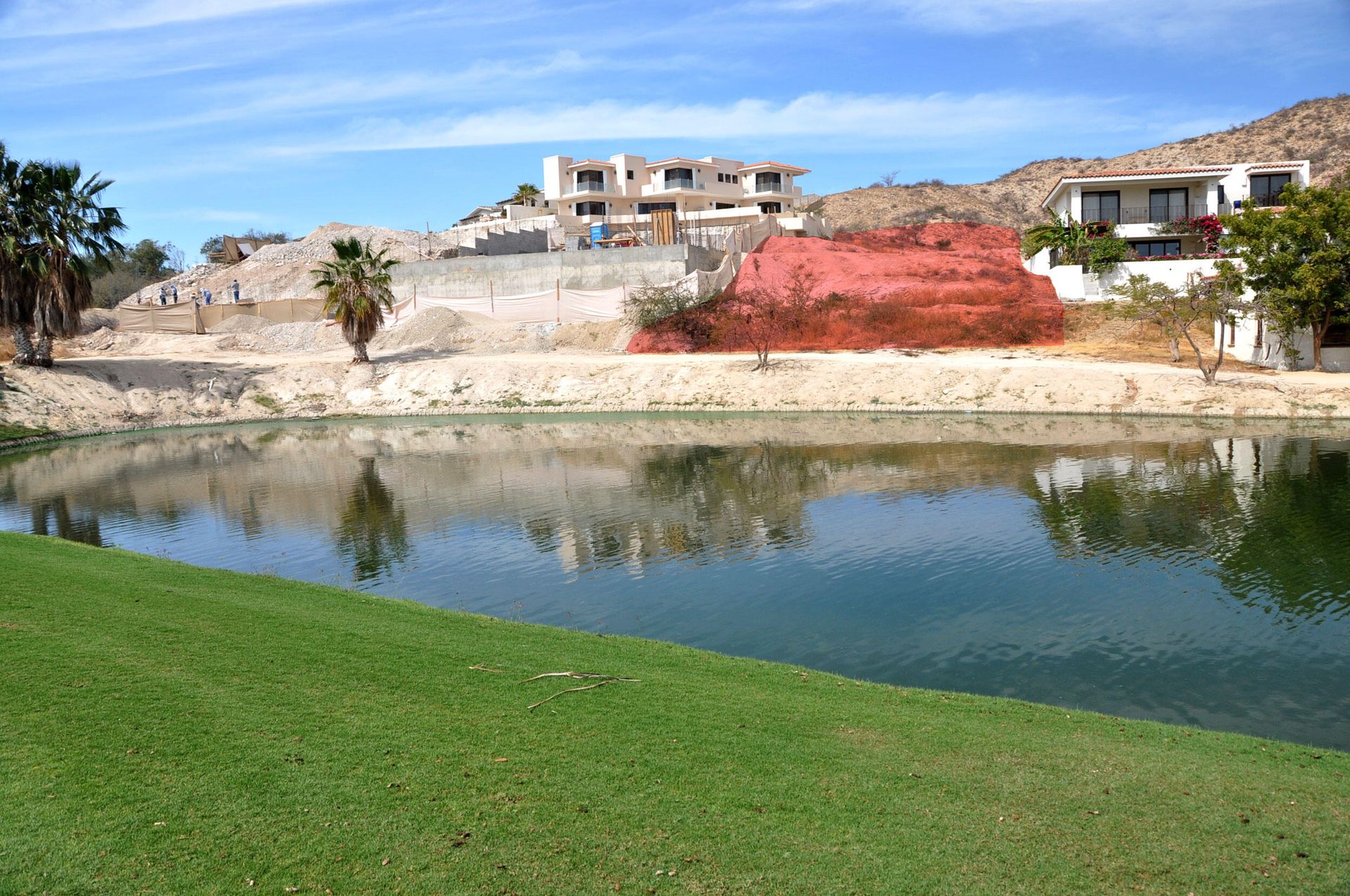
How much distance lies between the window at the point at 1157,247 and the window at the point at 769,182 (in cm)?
5132

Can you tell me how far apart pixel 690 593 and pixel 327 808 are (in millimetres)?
11464

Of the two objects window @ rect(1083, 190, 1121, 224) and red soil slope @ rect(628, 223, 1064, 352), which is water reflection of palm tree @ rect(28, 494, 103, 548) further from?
window @ rect(1083, 190, 1121, 224)

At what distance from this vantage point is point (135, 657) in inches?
419

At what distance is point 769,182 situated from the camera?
11256 cm

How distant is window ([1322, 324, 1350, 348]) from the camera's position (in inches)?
1864

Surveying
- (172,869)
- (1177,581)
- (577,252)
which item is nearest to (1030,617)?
(1177,581)

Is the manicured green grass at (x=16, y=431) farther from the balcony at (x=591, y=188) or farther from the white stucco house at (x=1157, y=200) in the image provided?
the balcony at (x=591, y=188)

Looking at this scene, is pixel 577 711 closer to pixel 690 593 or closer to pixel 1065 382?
pixel 690 593

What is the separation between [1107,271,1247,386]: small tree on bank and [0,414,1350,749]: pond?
754 centimetres

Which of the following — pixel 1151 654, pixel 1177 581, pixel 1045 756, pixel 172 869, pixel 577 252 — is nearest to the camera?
pixel 172 869

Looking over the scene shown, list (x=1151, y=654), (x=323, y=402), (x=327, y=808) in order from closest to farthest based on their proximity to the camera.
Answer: (x=327, y=808), (x=1151, y=654), (x=323, y=402)

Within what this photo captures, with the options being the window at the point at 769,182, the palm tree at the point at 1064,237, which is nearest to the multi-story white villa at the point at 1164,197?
the palm tree at the point at 1064,237

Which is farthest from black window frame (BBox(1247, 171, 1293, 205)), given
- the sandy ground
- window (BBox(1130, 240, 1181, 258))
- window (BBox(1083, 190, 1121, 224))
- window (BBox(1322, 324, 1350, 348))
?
the sandy ground

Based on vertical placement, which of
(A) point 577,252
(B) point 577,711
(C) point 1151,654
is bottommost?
(C) point 1151,654
